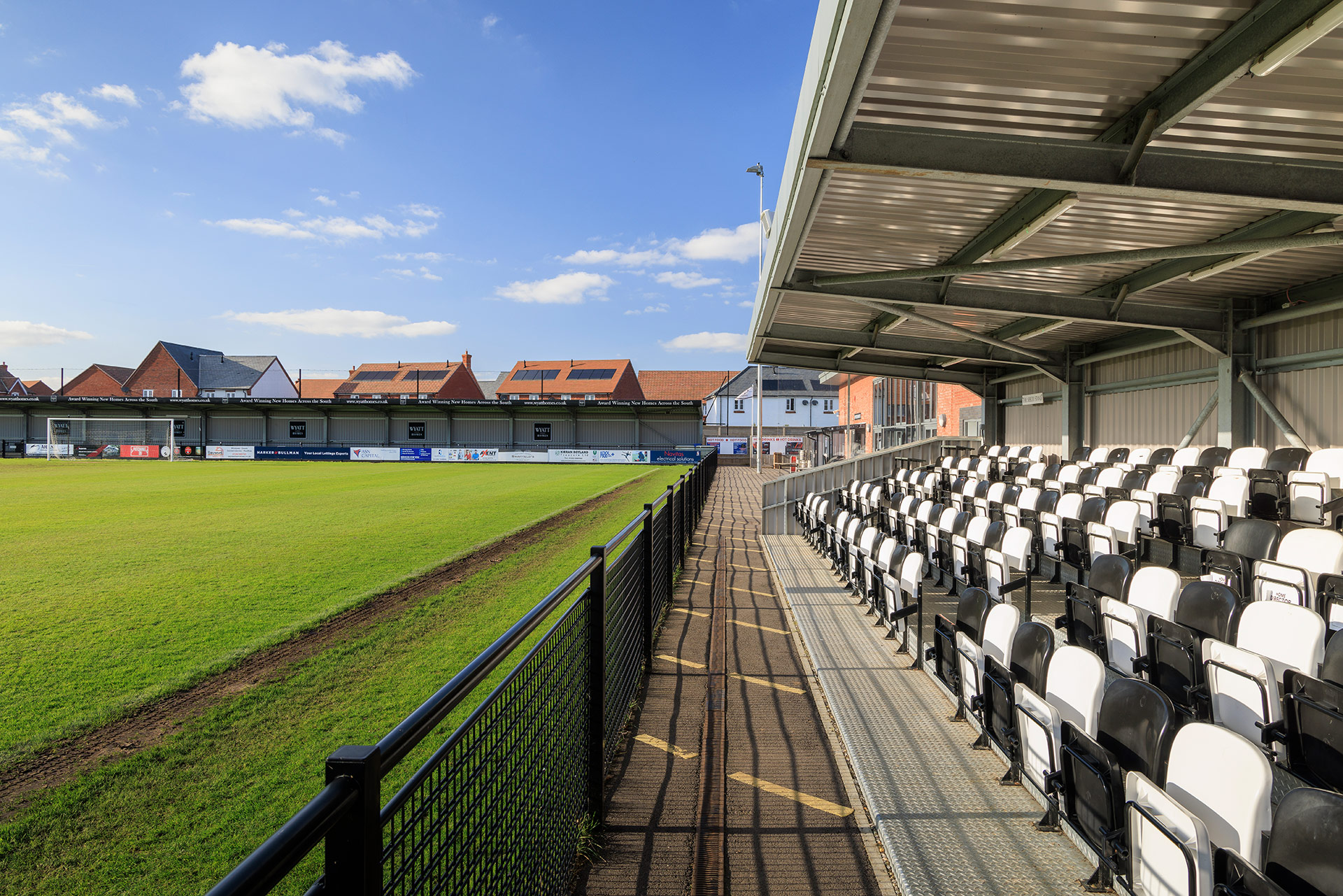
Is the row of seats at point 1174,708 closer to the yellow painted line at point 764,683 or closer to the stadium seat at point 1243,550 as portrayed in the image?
the stadium seat at point 1243,550

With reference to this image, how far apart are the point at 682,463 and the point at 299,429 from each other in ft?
97.3

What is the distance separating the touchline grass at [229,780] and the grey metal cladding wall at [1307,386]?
10.7 m

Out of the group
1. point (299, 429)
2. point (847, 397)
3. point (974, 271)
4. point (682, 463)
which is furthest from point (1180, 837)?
point (299, 429)

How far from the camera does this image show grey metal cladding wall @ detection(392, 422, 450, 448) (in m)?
50.7

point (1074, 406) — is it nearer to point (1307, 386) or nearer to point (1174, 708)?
point (1307, 386)

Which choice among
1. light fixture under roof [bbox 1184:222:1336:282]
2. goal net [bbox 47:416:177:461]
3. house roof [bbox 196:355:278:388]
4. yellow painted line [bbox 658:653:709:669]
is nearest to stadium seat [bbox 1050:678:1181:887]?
yellow painted line [bbox 658:653:709:669]

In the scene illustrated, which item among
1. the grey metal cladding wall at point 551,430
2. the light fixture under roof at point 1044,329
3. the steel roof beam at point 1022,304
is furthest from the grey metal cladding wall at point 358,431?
the steel roof beam at point 1022,304

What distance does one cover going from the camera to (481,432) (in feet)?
165

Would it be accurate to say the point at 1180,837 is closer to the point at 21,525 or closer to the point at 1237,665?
the point at 1237,665

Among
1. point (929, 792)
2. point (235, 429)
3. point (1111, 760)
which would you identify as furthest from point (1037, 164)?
point (235, 429)

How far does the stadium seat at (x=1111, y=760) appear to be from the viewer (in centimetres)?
286

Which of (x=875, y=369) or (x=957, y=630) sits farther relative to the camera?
(x=875, y=369)

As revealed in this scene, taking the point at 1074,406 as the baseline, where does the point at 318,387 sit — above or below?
above

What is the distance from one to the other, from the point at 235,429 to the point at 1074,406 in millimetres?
55812
